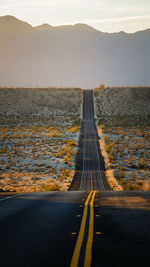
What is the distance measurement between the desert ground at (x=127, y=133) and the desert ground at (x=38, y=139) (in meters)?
5.39

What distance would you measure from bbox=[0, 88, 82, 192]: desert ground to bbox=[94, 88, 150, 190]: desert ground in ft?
17.7

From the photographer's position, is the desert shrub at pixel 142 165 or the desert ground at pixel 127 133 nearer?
the desert ground at pixel 127 133

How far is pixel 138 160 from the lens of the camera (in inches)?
1390

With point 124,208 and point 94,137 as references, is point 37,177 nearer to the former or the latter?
point 124,208

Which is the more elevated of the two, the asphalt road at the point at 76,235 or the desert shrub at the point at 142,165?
the asphalt road at the point at 76,235

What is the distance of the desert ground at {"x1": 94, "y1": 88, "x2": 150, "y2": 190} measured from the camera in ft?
97.1

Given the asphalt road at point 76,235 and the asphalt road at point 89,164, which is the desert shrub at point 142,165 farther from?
the asphalt road at point 76,235

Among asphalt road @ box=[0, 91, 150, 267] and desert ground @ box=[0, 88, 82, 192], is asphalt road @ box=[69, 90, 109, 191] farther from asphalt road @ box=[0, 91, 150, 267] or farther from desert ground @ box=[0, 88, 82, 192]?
asphalt road @ box=[0, 91, 150, 267]

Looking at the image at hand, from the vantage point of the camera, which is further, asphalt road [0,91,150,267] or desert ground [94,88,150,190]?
desert ground [94,88,150,190]

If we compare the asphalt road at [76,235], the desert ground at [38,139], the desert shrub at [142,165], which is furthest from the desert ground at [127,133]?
the asphalt road at [76,235]

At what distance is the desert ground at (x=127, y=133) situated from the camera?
97.1ft

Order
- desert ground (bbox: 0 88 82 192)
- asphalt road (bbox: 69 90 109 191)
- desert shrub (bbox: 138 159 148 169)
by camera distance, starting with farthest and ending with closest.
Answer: desert shrub (bbox: 138 159 148 169), desert ground (bbox: 0 88 82 192), asphalt road (bbox: 69 90 109 191)

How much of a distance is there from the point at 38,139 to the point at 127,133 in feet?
54.9

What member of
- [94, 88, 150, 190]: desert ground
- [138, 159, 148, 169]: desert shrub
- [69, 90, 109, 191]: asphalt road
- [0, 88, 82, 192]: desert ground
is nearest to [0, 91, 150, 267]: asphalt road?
[0, 88, 82, 192]: desert ground
